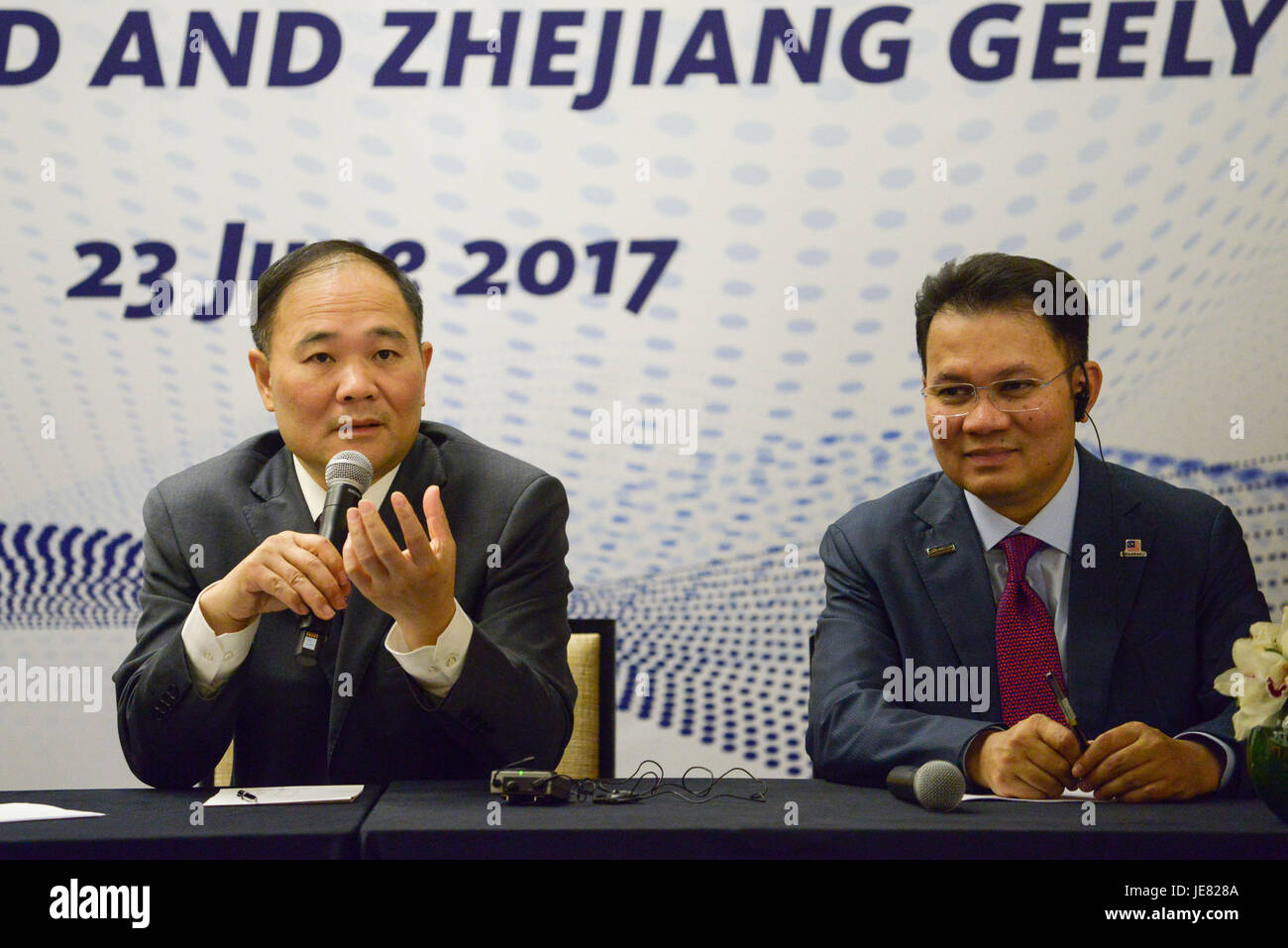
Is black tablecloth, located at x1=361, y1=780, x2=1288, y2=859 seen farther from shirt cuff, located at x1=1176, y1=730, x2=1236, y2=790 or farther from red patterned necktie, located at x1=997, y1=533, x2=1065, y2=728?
red patterned necktie, located at x1=997, y1=533, x2=1065, y2=728

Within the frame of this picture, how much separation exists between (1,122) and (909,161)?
2.65m

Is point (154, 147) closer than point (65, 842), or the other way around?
point (65, 842)

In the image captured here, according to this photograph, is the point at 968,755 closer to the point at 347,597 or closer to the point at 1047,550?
the point at 1047,550

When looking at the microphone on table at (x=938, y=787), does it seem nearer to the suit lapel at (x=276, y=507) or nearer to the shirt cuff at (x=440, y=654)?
the shirt cuff at (x=440, y=654)

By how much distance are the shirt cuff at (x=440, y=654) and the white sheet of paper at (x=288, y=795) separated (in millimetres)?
239

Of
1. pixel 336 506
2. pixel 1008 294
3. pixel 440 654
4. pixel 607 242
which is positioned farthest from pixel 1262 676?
pixel 607 242

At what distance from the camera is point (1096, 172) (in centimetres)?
359

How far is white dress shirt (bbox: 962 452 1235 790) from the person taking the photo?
251cm

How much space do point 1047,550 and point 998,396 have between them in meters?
0.33

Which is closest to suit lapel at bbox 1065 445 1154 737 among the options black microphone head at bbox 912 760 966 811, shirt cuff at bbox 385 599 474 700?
black microphone head at bbox 912 760 966 811

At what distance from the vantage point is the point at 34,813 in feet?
6.06
